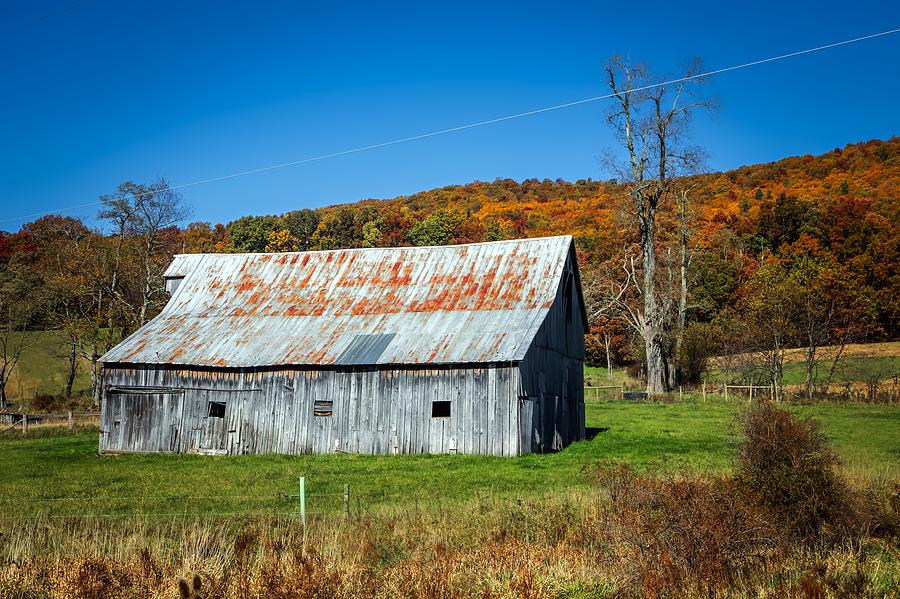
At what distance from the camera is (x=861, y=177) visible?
87.9 meters

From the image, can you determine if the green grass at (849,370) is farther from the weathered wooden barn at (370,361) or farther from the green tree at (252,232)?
the green tree at (252,232)

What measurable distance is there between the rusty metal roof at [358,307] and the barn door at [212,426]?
131 centimetres

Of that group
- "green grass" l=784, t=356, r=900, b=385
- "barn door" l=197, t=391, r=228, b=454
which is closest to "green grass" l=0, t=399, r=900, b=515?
"barn door" l=197, t=391, r=228, b=454

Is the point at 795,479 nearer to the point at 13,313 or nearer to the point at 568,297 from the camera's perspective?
the point at 568,297

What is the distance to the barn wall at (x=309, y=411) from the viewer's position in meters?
24.4

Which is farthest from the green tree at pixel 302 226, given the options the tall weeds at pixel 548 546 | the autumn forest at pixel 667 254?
the tall weeds at pixel 548 546

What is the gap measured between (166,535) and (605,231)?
63899 millimetres

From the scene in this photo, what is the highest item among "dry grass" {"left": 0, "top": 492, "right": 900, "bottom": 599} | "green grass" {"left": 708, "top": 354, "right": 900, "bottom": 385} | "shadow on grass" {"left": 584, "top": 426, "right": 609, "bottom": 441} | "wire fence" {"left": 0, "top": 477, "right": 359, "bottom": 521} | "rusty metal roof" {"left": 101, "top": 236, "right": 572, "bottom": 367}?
"rusty metal roof" {"left": 101, "top": 236, "right": 572, "bottom": 367}

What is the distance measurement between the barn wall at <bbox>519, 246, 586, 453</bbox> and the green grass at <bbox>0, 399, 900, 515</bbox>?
35.7 inches

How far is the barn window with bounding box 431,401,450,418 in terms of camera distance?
25141mm

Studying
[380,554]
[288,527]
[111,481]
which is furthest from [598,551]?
[111,481]

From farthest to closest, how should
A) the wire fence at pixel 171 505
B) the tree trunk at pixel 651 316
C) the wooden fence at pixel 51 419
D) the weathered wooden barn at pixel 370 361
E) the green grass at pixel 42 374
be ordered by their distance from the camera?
the green grass at pixel 42 374 → the tree trunk at pixel 651 316 → the wooden fence at pixel 51 419 → the weathered wooden barn at pixel 370 361 → the wire fence at pixel 171 505

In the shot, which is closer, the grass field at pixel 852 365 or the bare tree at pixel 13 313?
the grass field at pixel 852 365

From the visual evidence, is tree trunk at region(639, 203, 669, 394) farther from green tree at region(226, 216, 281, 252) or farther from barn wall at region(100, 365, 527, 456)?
green tree at region(226, 216, 281, 252)
